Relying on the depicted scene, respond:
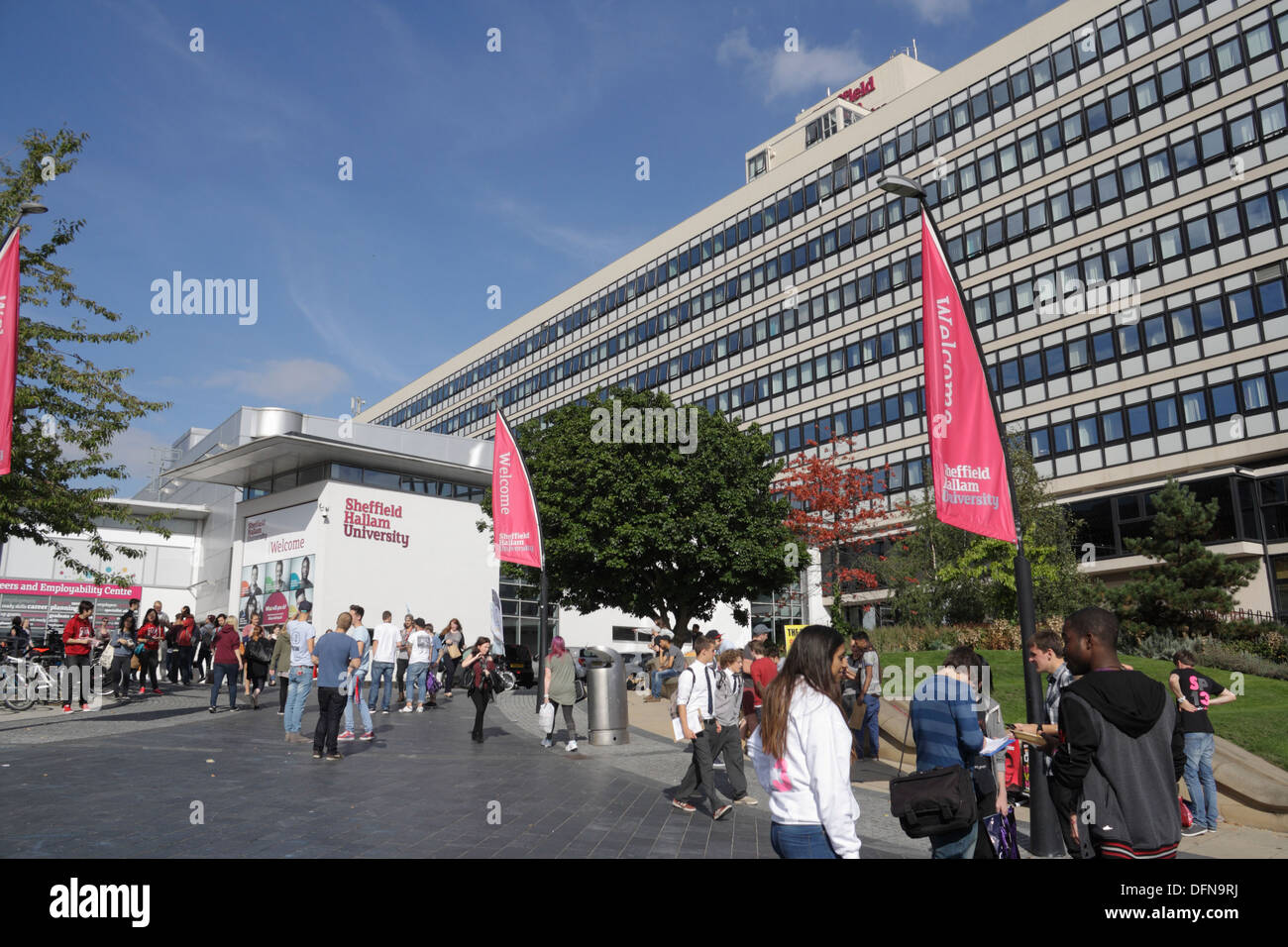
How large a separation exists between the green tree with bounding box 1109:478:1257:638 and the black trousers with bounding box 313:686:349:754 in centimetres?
2433

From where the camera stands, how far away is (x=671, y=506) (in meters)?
32.6

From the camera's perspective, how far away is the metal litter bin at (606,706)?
1523 centimetres

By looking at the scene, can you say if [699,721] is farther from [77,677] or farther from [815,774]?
[77,677]

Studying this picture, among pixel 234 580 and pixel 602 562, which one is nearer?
pixel 602 562

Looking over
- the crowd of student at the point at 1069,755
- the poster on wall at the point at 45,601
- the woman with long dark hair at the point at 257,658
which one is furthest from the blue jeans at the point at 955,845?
the poster on wall at the point at 45,601

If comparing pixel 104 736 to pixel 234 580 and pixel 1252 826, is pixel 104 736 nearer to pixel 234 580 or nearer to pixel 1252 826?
pixel 1252 826

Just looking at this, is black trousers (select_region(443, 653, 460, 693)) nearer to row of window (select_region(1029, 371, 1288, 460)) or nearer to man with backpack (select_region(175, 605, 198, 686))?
man with backpack (select_region(175, 605, 198, 686))

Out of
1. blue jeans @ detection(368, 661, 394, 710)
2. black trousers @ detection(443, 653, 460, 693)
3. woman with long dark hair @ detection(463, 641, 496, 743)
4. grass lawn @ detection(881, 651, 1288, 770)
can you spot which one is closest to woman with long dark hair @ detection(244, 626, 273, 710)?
blue jeans @ detection(368, 661, 394, 710)

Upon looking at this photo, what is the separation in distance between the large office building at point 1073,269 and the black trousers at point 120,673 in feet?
81.9

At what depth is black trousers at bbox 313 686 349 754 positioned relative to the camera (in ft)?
40.3

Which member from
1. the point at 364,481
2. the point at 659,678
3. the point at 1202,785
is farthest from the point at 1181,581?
the point at 364,481

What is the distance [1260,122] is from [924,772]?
38226mm

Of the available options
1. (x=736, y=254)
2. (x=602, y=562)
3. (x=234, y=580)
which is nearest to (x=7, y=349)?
(x=602, y=562)

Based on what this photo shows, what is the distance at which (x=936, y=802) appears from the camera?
466 centimetres
